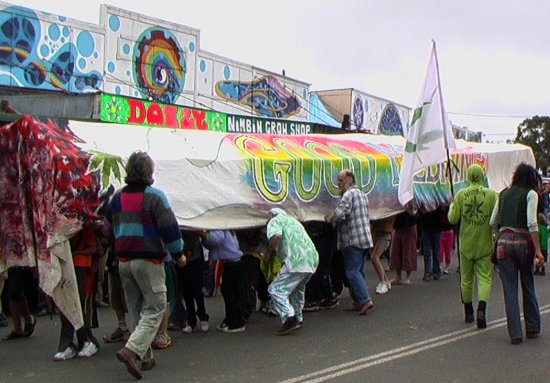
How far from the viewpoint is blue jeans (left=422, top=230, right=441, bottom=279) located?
40.8 feet

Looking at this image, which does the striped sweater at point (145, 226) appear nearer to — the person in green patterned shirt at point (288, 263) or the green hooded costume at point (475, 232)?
the person in green patterned shirt at point (288, 263)

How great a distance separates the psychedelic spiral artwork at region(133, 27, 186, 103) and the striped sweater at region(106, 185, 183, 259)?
12449mm

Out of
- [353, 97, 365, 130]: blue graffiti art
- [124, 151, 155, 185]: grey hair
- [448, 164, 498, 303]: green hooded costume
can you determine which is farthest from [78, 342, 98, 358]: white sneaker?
[353, 97, 365, 130]: blue graffiti art

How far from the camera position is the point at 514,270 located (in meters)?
7.57

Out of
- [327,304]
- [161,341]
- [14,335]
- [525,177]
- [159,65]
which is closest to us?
[161,341]

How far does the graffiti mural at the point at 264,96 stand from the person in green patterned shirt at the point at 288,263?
13.6 meters

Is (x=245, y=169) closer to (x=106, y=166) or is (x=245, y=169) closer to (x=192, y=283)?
(x=192, y=283)

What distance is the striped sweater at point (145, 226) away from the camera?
6.35 metres

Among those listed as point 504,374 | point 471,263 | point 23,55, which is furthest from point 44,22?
point 504,374

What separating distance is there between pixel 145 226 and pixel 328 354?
2187 mm

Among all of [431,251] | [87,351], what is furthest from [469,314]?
[87,351]

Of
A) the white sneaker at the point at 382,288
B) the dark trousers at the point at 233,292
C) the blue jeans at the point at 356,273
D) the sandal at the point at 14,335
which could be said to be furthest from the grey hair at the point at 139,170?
the white sneaker at the point at 382,288

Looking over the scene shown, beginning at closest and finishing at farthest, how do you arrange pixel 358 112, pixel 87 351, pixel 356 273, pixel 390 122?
pixel 87 351 → pixel 356 273 → pixel 358 112 → pixel 390 122

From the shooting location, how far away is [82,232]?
23.2 feet
